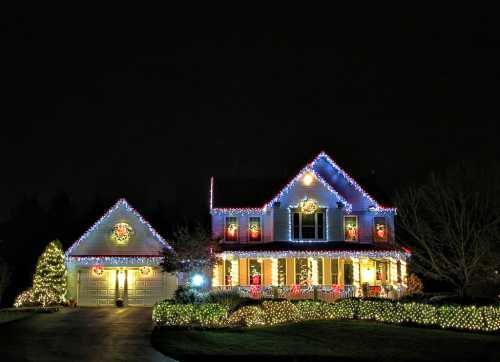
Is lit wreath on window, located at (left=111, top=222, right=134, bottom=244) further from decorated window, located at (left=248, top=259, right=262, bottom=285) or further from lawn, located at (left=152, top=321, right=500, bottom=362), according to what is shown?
lawn, located at (left=152, top=321, right=500, bottom=362)

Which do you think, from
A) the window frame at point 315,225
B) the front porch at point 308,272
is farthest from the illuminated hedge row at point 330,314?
the window frame at point 315,225

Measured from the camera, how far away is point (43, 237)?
4812 cm

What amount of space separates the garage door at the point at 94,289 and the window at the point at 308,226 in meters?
10.4

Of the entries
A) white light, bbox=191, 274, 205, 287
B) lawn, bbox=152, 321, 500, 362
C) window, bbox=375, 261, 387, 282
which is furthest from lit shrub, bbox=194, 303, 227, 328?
window, bbox=375, 261, 387, 282

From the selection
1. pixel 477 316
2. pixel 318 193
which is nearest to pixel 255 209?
pixel 318 193

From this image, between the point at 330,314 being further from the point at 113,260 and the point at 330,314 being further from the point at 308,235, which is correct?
the point at 113,260

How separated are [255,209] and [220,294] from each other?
28.9 feet

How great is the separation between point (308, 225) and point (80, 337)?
18263 mm

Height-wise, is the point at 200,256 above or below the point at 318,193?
below

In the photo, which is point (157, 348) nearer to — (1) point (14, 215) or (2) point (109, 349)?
(2) point (109, 349)

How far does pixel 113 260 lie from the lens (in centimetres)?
3559

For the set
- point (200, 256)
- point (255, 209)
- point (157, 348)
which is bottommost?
point (157, 348)

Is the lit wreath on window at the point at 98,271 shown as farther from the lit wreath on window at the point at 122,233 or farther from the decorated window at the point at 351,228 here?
the decorated window at the point at 351,228

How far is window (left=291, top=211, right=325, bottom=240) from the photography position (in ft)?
124
